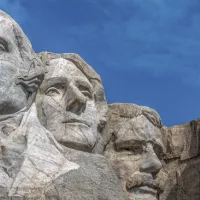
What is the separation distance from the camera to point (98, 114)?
608cm

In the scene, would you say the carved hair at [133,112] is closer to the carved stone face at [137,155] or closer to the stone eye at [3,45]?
the carved stone face at [137,155]

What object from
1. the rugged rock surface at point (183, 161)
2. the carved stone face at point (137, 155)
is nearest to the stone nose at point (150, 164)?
the carved stone face at point (137, 155)

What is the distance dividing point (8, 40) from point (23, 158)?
3.41ft

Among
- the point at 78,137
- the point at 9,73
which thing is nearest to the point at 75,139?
the point at 78,137

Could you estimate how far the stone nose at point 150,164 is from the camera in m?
6.22

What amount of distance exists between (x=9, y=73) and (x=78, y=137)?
81cm

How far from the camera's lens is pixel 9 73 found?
516cm

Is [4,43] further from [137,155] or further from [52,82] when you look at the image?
[137,155]

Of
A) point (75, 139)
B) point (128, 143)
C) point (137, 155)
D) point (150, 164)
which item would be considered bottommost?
point (75, 139)

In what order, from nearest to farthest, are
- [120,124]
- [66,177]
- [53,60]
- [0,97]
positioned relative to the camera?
[66,177] → [0,97] → [53,60] → [120,124]

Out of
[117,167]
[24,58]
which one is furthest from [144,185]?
[24,58]

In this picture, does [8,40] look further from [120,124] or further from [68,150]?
[120,124]

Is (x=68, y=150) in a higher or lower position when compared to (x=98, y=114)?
lower

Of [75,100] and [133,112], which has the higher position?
[133,112]
